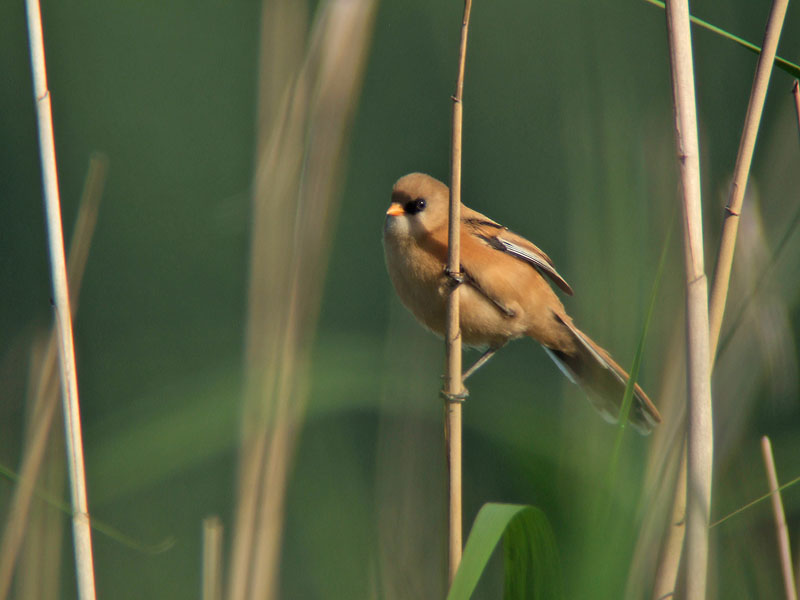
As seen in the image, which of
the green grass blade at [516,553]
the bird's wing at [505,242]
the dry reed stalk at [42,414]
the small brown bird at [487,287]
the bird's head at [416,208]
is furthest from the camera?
the bird's wing at [505,242]

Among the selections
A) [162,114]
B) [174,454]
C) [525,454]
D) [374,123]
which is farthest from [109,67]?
[525,454]

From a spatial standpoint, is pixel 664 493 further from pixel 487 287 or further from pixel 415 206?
pixel 415 206

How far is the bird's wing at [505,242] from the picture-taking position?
10.1 ft

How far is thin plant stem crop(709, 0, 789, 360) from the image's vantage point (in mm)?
1671

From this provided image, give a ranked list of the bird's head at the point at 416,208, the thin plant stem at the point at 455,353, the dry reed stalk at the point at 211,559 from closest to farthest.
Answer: the thin plant stem at the point at 455,353 < the dry reed stalk at the point at 211,559 < the bird's head at the point at 416,208

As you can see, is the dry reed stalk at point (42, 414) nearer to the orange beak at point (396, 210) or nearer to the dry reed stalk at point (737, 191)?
the orange beak at point (396, 210)

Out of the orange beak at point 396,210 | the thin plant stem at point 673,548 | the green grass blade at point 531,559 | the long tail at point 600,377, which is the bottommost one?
the green grass blade at point 531,559

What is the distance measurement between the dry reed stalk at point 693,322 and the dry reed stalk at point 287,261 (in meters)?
0.65

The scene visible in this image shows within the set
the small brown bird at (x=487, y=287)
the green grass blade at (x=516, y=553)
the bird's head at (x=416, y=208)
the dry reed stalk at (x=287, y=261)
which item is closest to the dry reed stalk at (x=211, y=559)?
the dry reed stalk at (x=287, y=261)

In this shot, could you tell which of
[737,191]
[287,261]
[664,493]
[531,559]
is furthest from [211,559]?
[737,191]

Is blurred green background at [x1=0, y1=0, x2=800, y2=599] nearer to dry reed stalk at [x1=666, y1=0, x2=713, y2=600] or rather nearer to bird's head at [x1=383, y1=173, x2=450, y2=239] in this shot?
dry reed stalk at [x1=666, y1=0, x2=713, y2=600]

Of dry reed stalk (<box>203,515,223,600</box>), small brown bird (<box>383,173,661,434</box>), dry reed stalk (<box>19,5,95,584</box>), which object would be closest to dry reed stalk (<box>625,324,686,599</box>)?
small brown bird (<box>383,173,661,434</box>)

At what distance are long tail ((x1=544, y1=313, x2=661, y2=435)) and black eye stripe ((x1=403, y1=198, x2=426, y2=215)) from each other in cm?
65

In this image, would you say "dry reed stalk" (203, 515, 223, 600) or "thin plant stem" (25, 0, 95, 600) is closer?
"thin plant stem" (25, 0, 95, 600)
